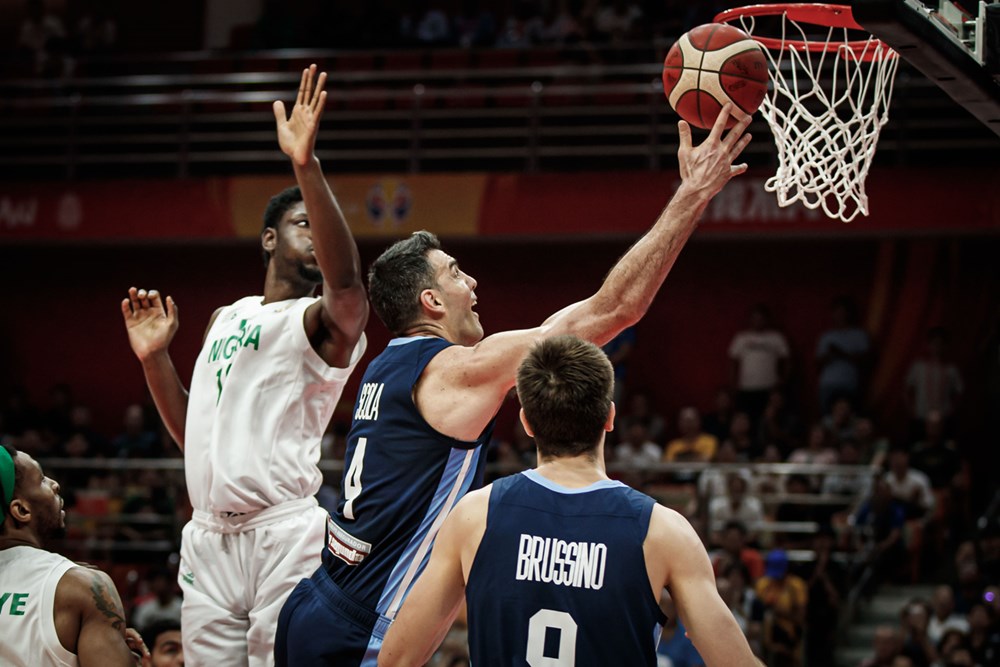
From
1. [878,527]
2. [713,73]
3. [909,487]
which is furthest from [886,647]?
[713,73]

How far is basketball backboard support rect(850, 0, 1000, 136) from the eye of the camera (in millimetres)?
3592

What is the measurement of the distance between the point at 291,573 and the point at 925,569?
8750 millimetres

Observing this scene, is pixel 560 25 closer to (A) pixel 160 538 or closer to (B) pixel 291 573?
(A) pixel 160 538

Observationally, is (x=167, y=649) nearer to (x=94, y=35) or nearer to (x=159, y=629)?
(x=159, y=629)

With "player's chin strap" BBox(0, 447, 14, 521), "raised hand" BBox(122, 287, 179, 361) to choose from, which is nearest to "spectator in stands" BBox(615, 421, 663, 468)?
"raised hand" BBox(122, 287, 179, 361)

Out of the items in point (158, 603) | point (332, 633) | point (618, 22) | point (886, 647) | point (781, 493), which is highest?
point (618, 22)

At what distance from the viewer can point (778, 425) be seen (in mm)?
12922

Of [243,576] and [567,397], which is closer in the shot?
[567,397]

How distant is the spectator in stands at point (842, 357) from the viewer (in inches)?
528

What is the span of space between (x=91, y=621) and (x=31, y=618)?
0.19 meters

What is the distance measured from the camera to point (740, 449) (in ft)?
41.0

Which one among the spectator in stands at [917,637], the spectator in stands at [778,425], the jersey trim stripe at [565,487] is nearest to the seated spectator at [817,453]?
the spectator in stands at [778,425]

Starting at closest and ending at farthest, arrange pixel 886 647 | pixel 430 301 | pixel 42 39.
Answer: pixel 430 301 → pixel 886 647 → pixel 42 39

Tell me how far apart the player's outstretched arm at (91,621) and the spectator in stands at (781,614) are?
7.37 meters
